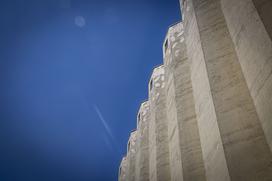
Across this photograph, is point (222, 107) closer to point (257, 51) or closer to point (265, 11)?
point (257, 51)

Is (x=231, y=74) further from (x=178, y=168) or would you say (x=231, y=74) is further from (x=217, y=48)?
(x=178, y=168)

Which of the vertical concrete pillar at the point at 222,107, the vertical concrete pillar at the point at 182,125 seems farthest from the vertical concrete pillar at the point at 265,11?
the vertical concrete pillar at the point at 182,125

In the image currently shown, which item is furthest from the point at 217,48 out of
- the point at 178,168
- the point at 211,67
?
the point at 178,168

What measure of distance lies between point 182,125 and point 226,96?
315 centimetres

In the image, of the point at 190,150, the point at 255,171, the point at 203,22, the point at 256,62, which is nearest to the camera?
the point at 255,171

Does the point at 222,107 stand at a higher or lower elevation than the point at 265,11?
lower

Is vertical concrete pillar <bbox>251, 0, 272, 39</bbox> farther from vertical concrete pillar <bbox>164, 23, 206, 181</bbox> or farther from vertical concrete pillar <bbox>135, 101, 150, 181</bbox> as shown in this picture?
vertical concrete pillar <bbox>135, 101, 150, 181</bbox>

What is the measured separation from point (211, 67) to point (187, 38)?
105 inches

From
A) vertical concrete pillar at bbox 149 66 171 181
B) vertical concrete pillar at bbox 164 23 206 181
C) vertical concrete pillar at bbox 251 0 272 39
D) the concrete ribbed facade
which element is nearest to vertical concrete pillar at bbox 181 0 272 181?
the concrete ribbed facade

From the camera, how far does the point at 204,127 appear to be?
5.88 metres

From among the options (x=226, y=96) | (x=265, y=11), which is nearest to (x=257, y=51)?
(x=265, y=11)

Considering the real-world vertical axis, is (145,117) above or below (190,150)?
above

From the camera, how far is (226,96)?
5.28m

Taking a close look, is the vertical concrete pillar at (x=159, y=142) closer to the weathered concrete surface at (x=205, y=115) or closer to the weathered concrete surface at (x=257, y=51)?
the weathered concrete surface at (x=205, y=115)
